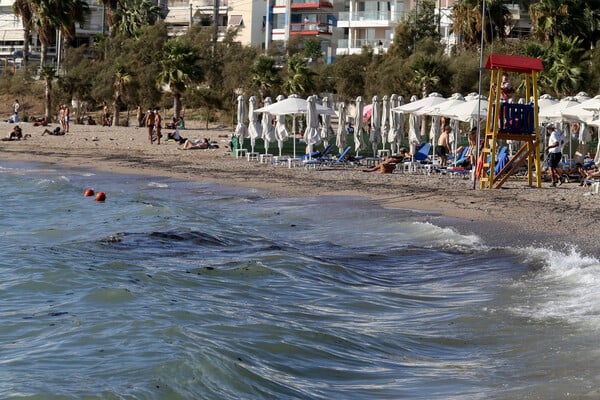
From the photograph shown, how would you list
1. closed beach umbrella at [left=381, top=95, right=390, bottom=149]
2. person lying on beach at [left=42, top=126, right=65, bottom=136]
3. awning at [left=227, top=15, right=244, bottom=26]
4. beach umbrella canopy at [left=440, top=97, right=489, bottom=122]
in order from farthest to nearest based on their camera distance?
awning at [left=227, top=15, right=244, bottom=26]
person lying on beach at [left=42, top=126, right=65, bottom=136]
closed beach umbrella at [left=381, top=95, right=390, bottom=149]
beach umbrella canopy at [left=440, top=97, right=489, bottom=122]

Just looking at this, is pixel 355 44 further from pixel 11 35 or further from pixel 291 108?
pixel 291 108

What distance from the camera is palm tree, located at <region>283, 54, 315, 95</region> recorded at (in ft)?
172

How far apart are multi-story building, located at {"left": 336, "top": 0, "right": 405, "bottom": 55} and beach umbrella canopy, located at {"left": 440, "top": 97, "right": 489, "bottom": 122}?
47001mm

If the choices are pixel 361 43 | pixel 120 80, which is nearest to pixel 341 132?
pixel 120 80

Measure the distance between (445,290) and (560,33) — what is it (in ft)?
146

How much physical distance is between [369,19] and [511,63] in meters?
55.9

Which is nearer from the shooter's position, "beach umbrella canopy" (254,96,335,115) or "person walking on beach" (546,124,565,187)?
"person walking on beach" (546,124,565,187)

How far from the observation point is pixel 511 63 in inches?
808

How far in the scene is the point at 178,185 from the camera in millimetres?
26016

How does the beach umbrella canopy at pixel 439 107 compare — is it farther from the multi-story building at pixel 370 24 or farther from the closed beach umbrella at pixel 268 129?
the multi-story building at pixel 370 24

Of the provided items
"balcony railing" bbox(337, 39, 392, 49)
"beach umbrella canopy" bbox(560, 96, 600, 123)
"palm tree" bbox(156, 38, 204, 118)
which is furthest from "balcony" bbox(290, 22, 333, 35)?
"beach umbrella canopy" bbox(560, 96, 600, 123)

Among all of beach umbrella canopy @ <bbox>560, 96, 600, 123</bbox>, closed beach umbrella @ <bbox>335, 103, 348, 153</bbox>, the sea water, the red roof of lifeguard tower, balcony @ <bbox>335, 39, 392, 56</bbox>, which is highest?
balcony @ <bbox>335, 39, 392, 56</bbox>

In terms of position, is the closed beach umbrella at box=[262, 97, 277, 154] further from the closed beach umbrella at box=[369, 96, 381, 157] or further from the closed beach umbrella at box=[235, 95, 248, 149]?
the closed beach umbrella at box=[369, 96, 381, 157]

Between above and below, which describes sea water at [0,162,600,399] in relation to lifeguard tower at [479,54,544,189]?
below
